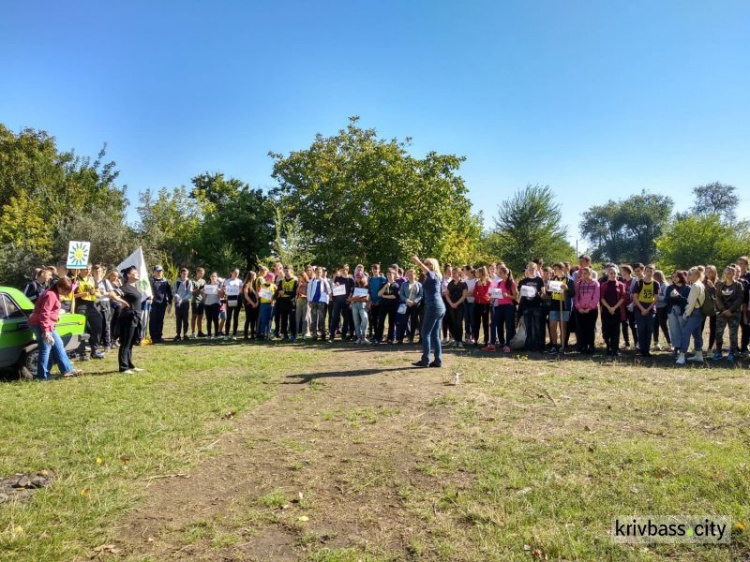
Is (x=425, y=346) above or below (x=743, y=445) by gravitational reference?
above

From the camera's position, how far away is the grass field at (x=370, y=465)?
3.64 meters

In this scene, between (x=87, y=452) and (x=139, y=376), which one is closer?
(x=87, y=452)

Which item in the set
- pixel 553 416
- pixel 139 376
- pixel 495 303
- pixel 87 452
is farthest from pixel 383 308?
pixel 87 452

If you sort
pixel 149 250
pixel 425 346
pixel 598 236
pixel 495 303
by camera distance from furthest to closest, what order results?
1. pixel 598 236
2. pixel 149 250
3. pixel 495 303
4. pixel 425 346

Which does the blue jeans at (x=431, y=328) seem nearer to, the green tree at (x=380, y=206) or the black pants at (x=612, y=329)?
the black pants at (x=612, y=329)

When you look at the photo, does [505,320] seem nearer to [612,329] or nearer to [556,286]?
[556,286]

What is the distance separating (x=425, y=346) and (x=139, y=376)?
5.31m

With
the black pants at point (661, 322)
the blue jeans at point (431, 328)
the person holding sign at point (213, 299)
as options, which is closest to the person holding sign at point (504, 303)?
the blue jeans at point (431, 328)

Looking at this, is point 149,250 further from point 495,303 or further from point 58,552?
point 58,552

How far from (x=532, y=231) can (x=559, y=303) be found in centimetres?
2650

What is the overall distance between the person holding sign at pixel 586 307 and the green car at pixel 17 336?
11012 mm

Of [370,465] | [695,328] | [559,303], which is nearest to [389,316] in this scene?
[559,303]

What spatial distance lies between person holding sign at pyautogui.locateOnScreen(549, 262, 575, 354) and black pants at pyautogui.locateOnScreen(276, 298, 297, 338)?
6993mm

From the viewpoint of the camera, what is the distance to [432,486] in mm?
4508
